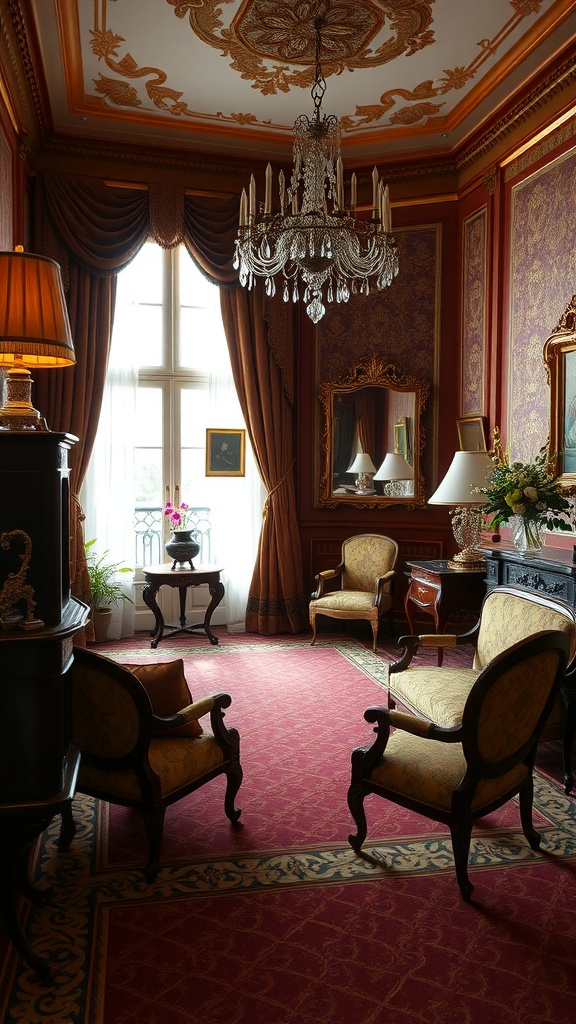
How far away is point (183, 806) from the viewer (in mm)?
3238

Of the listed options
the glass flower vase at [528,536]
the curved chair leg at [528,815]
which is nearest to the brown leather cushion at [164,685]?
the curved chair leg at [528,815]

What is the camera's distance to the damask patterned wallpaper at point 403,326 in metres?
6.33

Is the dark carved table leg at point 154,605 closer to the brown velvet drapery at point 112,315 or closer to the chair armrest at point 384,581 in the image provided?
the brown velvet drapery at point 112,315

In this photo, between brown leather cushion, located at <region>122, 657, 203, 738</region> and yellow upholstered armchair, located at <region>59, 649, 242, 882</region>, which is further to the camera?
brown leather cushion, located at <region>122, 657, 203, 738</region>

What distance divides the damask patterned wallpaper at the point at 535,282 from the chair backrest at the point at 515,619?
170 centimetres

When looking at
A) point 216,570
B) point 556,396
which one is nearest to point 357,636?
point 216,570

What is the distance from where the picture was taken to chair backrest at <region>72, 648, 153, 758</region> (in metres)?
2.52

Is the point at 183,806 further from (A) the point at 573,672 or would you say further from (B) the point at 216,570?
(B) the point at 216,570

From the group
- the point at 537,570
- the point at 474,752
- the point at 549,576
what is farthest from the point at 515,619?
the point at 474,752

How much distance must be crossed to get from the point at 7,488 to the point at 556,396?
362cm

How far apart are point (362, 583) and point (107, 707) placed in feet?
12.9

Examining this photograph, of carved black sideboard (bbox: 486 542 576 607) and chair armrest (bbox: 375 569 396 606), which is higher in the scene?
carved black sideboard (bbox: 486 542 576 607)

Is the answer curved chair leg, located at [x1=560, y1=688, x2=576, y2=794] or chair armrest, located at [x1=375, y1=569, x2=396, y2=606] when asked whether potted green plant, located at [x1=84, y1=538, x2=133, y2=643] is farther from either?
curved chair leg, located at [x1=560, y1=688, x2=576, y2=794]

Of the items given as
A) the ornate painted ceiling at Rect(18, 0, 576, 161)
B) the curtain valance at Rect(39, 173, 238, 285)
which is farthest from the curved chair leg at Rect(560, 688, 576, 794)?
the curtain valance at Rect(39, 173, 238, 285)
